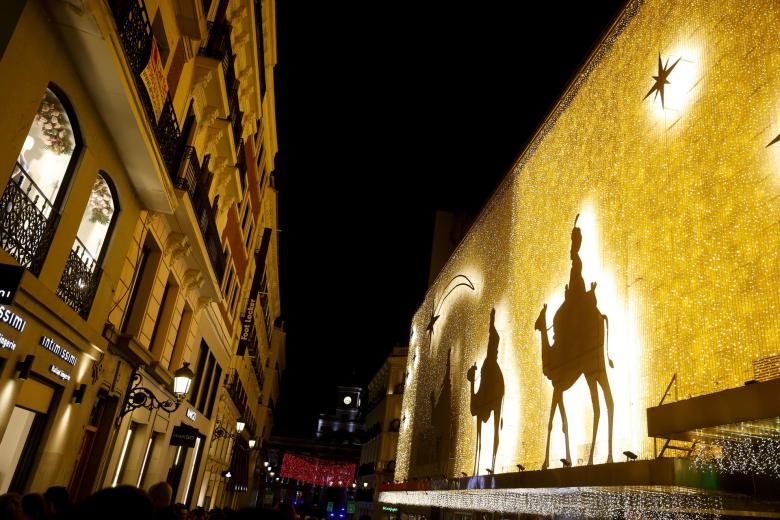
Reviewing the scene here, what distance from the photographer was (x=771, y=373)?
6137mm

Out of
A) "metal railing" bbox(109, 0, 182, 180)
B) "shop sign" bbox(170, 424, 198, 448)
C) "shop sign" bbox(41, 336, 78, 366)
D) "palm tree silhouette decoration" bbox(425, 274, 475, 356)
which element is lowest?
"shop sign" bbox(170, 424, 198, 448)

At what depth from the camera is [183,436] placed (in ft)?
52.5

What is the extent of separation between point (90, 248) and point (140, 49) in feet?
11.5

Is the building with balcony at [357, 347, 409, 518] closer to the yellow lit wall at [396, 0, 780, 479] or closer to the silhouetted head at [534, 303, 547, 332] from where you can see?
the yellow lit wall at [396, 0, 780, 479]

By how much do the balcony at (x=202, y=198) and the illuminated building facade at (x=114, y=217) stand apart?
7 centimetres

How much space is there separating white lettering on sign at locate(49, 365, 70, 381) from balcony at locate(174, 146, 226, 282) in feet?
14.5

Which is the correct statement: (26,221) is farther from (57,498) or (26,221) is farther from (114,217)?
(57,498)

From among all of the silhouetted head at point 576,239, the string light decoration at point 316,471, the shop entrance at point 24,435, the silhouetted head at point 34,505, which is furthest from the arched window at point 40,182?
the string light decoration at point 316,471

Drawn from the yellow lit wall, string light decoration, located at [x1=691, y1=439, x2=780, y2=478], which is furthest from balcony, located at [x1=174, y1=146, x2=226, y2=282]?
string light decoration, located at [x1=691, y1=439, x2=780, y2=478]

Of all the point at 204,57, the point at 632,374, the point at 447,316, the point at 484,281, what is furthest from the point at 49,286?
the point at 447,316

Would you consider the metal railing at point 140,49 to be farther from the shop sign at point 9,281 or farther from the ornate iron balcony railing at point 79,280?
the shop sign at point 9,281

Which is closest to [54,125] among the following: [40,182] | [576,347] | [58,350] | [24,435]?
[40,182]

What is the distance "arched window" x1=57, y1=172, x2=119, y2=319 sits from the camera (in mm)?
9656

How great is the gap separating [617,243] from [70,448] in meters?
9.89
